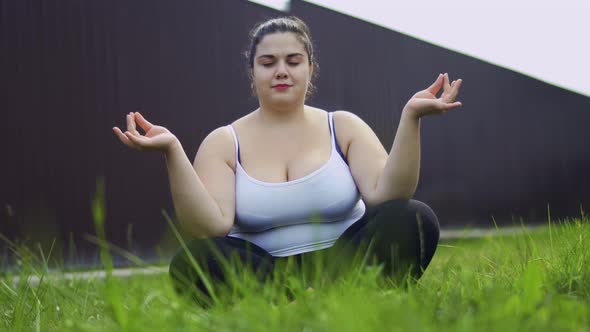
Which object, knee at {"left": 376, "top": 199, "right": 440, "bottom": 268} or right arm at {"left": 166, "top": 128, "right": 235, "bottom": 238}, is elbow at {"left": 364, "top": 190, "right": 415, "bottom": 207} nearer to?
knee at {"left": 376, "top": 199, "right": 440, "bottom": 268}

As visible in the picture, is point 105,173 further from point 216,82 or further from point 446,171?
point 446,171

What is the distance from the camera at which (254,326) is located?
1244mm

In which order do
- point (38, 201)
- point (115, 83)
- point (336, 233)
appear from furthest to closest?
point (115, 83) < point (38, 201) < point (336, 233)

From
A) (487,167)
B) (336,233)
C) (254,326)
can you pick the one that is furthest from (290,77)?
(487,167)

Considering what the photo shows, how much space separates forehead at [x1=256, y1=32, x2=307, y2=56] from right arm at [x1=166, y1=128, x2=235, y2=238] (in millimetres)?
350

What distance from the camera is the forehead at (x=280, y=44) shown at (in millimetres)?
2457

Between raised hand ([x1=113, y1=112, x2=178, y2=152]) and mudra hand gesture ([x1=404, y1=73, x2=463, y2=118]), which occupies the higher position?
mudra hand gesture ([x1=404, y1=73, x2=463, y2=118])

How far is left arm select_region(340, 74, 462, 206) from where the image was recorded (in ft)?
6.99

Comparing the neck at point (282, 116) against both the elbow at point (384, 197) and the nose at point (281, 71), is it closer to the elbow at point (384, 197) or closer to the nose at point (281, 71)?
the nose at point (281, 71)

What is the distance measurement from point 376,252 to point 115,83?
3.60m

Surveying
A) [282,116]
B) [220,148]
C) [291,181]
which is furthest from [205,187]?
[282,116]

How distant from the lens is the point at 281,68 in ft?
7.97

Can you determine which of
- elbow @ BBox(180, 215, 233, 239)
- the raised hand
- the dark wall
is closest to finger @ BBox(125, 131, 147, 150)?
the raised hand

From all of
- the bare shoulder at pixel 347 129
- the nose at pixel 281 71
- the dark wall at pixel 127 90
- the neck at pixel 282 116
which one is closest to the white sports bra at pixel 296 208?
the bare shoulder at pixel 347 129
